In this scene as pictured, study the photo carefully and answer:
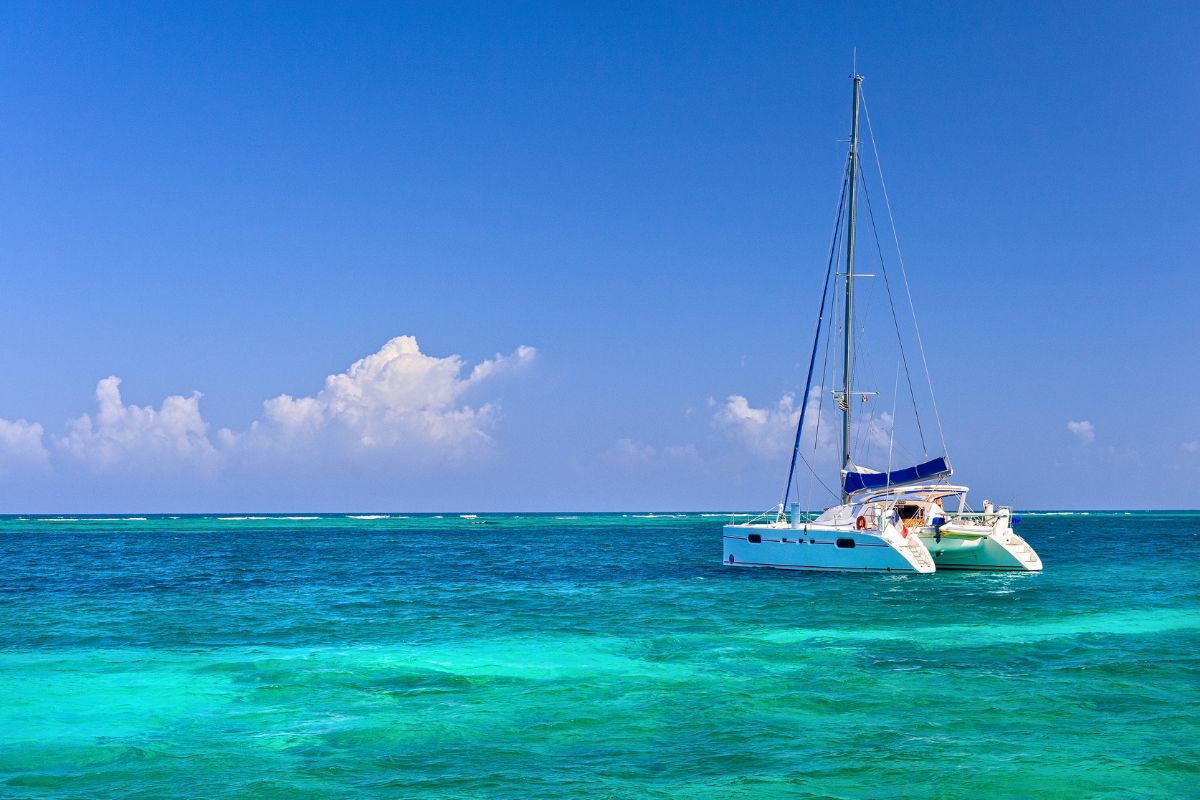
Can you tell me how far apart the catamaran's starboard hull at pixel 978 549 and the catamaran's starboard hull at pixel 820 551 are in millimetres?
2890

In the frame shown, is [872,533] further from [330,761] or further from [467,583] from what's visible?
[330,761]

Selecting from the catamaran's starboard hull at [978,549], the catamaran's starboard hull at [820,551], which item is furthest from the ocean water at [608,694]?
the catamaran's starboard hull at [978,549]

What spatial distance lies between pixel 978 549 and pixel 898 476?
451 cm

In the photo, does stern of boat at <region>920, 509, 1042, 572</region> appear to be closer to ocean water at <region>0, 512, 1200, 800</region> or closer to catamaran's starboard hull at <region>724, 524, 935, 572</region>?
catamaran's starboard hull at <region>724, 524, 935, 572</region>

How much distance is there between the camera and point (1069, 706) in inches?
607

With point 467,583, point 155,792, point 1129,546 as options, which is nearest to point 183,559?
point 467,583

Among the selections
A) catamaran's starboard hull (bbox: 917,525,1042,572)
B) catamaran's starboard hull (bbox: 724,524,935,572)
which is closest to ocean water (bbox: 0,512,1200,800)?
catamaran's starboard hull (bbox: 724,524,935,572)

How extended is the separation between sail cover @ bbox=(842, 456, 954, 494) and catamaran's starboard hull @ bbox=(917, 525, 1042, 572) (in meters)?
2.31

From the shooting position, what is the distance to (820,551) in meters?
39.4

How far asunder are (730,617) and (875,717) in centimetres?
1265

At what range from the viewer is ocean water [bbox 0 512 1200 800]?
11789 millimetres

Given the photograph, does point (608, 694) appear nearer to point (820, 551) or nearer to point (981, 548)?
point (820, 551)

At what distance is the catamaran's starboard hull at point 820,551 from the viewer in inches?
1491

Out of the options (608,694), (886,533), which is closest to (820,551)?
(886,533)
